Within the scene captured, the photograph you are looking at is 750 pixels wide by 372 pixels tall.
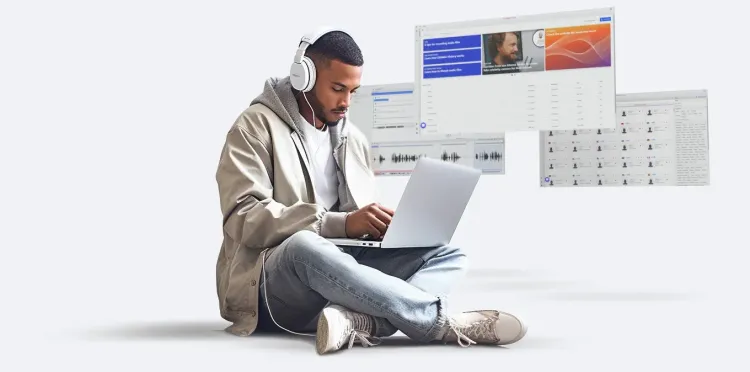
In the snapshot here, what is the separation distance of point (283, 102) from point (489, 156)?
213 cm

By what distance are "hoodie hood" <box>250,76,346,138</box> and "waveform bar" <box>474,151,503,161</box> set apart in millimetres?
2074

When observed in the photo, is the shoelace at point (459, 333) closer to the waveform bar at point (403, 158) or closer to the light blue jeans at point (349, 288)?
the light blue jeans at point (349, 288)

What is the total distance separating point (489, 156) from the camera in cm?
477

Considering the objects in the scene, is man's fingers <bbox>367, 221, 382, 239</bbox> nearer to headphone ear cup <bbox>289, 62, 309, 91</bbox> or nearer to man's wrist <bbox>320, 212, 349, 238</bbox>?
man's wrist <bbox>320, 212, 349, 238</bbox>

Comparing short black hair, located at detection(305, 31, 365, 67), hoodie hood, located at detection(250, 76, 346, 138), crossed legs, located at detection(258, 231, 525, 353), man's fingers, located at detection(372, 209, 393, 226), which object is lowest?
crossed legs, located at detection(258, 231, 525, 353)

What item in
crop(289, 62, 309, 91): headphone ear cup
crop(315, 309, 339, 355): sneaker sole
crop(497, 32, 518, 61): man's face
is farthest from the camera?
crop(497, 32, 518, 61): man's face

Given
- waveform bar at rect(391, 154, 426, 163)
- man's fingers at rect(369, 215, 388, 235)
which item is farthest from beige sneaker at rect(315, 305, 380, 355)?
waveform bar at rect(391, 154, 426, 163)

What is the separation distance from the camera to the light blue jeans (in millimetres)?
2355

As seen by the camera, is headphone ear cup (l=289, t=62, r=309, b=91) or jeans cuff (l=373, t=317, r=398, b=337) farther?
headphone ear cup (l=289, t=62, r=309, b=91)

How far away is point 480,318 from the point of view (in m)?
2.44

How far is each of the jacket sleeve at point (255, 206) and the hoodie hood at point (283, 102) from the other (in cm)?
14

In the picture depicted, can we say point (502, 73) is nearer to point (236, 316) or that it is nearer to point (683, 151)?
point (683, 151)

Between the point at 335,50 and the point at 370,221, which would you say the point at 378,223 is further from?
the point at 335,50

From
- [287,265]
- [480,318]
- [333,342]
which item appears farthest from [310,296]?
[480,318]
